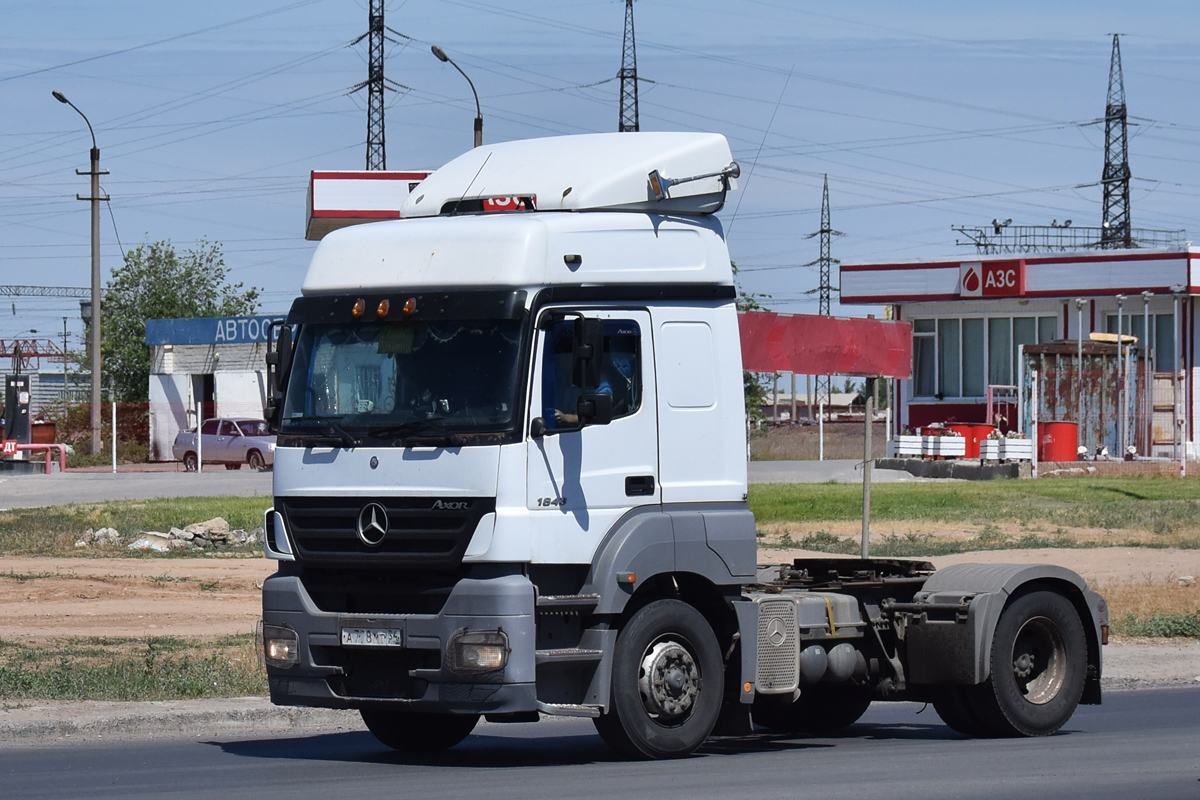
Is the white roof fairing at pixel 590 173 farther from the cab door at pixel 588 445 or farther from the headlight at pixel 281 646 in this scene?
the headlight at pixel 281 646

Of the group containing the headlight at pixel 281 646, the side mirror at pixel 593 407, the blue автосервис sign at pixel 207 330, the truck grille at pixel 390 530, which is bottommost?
the headlight at pixel 281 646

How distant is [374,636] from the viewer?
9.15 meters

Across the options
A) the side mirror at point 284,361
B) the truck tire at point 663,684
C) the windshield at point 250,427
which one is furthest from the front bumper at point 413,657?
the windshield at point 250,427

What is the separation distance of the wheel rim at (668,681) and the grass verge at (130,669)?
157 inches

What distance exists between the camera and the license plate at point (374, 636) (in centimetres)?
909

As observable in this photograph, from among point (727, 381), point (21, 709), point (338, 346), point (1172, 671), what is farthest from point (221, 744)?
point (1172, 671)

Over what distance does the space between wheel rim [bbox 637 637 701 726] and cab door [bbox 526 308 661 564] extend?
2.39 ft

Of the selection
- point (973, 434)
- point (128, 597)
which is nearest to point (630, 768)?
point (128, 597)

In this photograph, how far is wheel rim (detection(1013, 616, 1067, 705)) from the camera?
1114 centimetres

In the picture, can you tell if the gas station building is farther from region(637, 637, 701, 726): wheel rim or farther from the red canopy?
region(637, 637, 701, 726): wheel rim

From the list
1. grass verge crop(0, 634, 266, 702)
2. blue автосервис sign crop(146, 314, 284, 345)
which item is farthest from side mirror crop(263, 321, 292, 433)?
blue автосервис sign crop(146, 314, 284, 345)

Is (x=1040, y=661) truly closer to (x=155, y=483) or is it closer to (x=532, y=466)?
(x=532, y=466)

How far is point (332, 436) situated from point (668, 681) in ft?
7.68

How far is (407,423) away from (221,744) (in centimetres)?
292
